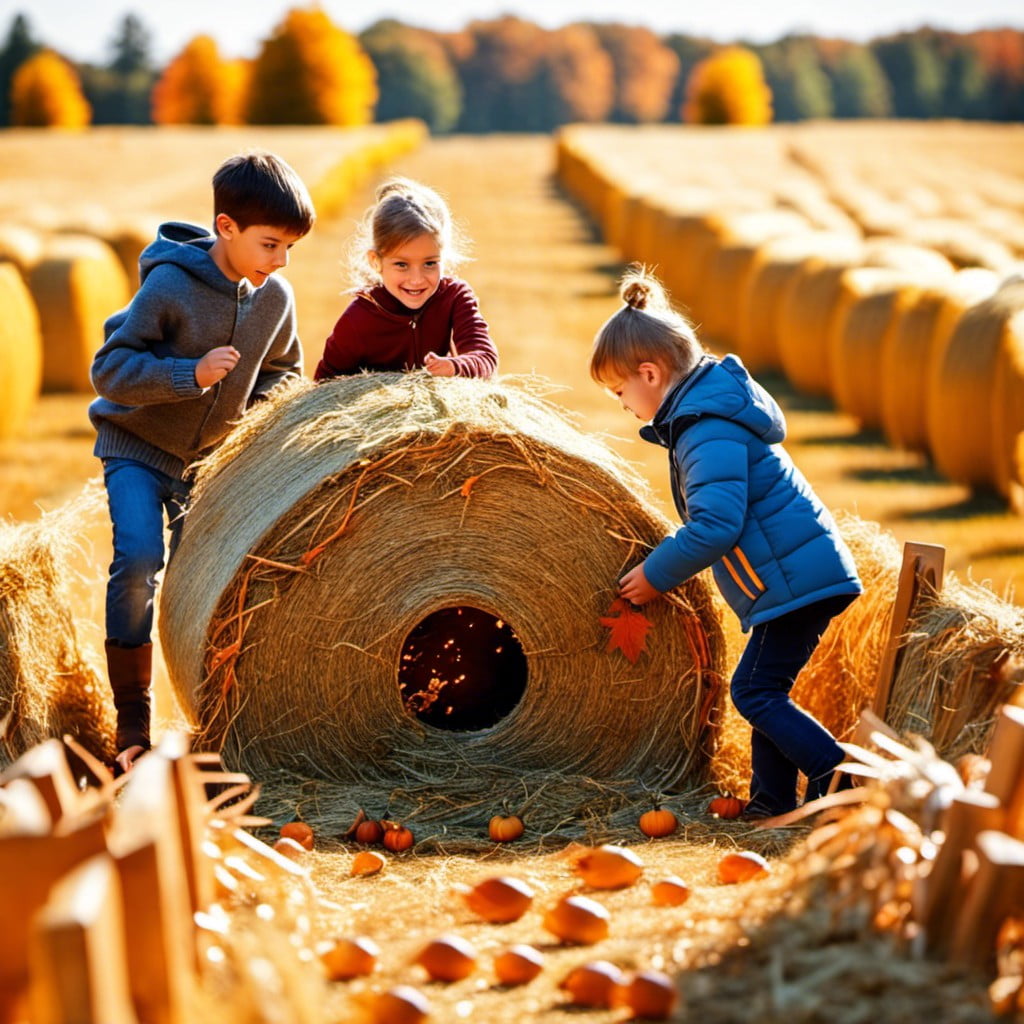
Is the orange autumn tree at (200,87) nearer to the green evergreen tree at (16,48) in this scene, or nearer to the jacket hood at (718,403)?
the green evergreen tree at (16,48)

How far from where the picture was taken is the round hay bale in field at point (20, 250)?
41.7ft

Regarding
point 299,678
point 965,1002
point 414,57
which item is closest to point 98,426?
point 299,678

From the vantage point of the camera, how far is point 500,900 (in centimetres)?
331

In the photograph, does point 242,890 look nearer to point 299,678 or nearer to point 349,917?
point 349,917

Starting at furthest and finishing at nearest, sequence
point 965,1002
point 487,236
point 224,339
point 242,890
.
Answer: point 487,236 → point 224,339 → point 242,890 → point 965,1002

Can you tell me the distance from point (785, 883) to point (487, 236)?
2555 cm

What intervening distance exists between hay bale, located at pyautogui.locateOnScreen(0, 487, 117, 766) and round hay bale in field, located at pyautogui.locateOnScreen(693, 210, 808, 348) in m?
12.0

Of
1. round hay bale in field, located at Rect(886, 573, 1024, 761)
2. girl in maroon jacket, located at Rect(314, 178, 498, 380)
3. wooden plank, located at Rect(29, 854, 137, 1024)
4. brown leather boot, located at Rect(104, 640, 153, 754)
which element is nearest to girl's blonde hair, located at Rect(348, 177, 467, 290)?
girl in maroon jacket, located at Rect(314, 178, 498, 380)

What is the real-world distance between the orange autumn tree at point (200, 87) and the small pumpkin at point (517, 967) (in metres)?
76.6

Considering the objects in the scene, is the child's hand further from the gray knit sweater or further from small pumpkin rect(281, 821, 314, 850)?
small pumpkin rect(281, 821, 314, 850)

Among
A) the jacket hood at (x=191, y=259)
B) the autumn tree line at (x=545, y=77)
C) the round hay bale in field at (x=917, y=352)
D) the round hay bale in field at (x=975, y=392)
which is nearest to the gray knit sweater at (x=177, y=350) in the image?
the jacket hood at (x=191, y=259)

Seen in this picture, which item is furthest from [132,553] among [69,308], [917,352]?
[69,308]

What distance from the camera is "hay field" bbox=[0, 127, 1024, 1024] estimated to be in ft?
8.79

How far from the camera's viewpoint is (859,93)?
102 meters
